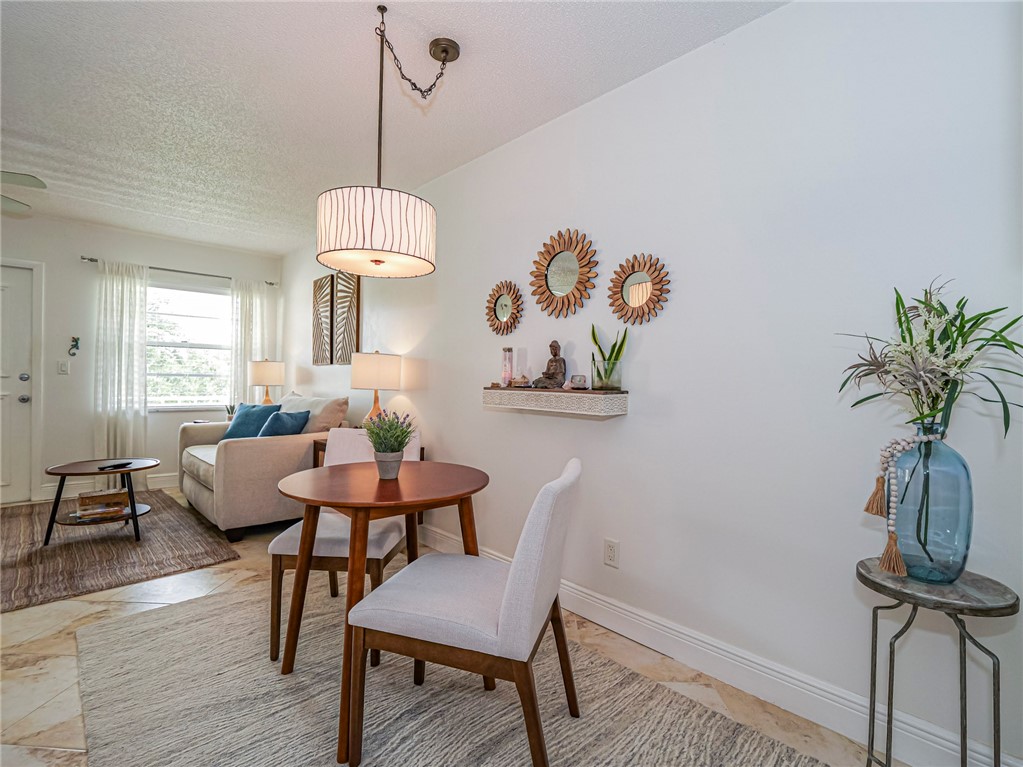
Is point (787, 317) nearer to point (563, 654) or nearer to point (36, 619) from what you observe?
point (563, 654)

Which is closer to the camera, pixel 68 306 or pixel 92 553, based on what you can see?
pixel 92 553

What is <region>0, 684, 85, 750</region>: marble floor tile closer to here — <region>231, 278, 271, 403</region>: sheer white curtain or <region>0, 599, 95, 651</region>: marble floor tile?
<region>0, 599, 95, 651</region>: marble floor tile

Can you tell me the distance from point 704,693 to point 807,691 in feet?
1.08

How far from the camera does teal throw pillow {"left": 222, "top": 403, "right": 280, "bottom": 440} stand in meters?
3.93

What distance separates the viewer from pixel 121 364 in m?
4.52

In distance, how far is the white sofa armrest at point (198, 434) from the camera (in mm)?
4199

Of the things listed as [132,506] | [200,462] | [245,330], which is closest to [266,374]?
[245,330]

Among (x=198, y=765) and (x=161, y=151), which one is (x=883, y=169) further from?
(x=161, y=151)

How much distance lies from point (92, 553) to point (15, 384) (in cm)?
225

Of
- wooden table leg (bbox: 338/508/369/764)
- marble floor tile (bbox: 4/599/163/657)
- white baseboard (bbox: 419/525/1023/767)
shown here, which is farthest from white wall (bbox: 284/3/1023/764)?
marble floor tile (bbox: 4/599/163/657)

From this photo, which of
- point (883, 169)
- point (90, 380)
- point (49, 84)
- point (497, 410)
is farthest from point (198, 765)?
point (90, 380)

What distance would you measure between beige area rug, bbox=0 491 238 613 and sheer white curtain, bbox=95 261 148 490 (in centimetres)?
79

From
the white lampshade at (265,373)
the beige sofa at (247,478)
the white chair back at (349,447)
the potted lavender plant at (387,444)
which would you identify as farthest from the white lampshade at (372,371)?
the white lampshade at (265,373)

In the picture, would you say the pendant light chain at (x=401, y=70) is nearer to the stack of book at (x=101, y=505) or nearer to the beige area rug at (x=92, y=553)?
the beige area rug at (x=92, y=553)
